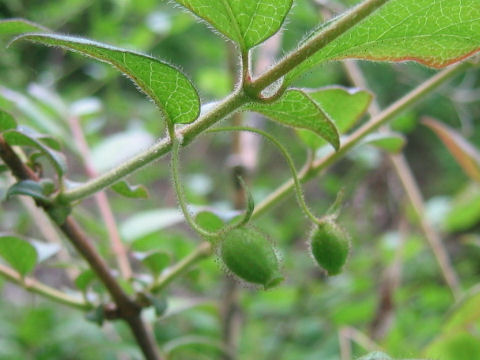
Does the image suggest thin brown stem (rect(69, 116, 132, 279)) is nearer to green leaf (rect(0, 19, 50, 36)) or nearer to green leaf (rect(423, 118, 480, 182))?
green leaf (rect(0, 19, 50, 36))

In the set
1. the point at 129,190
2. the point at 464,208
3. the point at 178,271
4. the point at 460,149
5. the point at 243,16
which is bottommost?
the point at 464,208

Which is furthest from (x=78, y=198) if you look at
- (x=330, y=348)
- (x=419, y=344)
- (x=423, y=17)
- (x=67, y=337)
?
(x=419, y=344)

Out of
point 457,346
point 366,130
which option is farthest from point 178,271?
point 457,346

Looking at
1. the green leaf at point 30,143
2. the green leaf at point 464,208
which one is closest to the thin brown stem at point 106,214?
the green leaf at point 30,143

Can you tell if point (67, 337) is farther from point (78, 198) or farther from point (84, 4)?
point (84, 4)

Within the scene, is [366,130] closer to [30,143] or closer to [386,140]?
[386,140]
